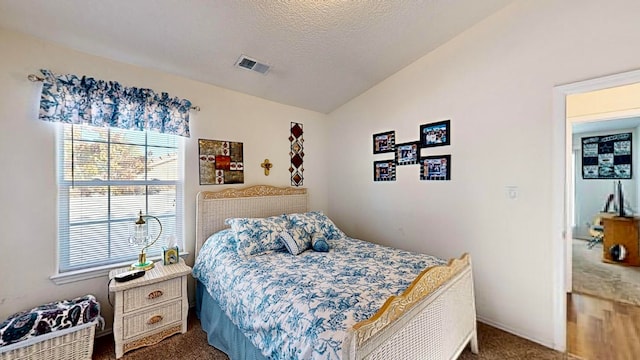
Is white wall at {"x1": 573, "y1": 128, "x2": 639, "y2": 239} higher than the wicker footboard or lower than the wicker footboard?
higher

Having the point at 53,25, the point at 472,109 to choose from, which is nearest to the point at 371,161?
the point at 472,109

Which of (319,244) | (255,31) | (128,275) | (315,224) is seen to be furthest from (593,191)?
(128,275)

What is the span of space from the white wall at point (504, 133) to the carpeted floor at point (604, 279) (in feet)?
5.42

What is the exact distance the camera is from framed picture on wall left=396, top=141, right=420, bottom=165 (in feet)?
9.87

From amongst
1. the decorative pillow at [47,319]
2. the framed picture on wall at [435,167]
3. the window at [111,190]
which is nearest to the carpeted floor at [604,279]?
the framed picture on wall at [435,167]

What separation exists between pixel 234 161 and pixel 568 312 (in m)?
3.92

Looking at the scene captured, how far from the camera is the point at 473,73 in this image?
8.41 feet

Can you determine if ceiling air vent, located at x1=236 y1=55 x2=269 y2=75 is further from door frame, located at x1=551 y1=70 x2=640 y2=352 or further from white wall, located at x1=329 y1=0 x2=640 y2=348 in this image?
door frame, located at x1=551 y1=70 x2=640 y2=352

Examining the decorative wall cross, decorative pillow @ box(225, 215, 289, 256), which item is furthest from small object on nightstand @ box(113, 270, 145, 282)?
the decorative wall cross

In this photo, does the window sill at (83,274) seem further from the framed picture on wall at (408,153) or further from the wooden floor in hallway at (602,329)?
the wooden floor in hallway at (602,329)

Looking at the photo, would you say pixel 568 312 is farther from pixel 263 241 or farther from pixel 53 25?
pixel 53 25

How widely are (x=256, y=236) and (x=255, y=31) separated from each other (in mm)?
1786

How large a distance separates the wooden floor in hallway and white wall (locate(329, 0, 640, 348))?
27cm

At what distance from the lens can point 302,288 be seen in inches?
64.4
